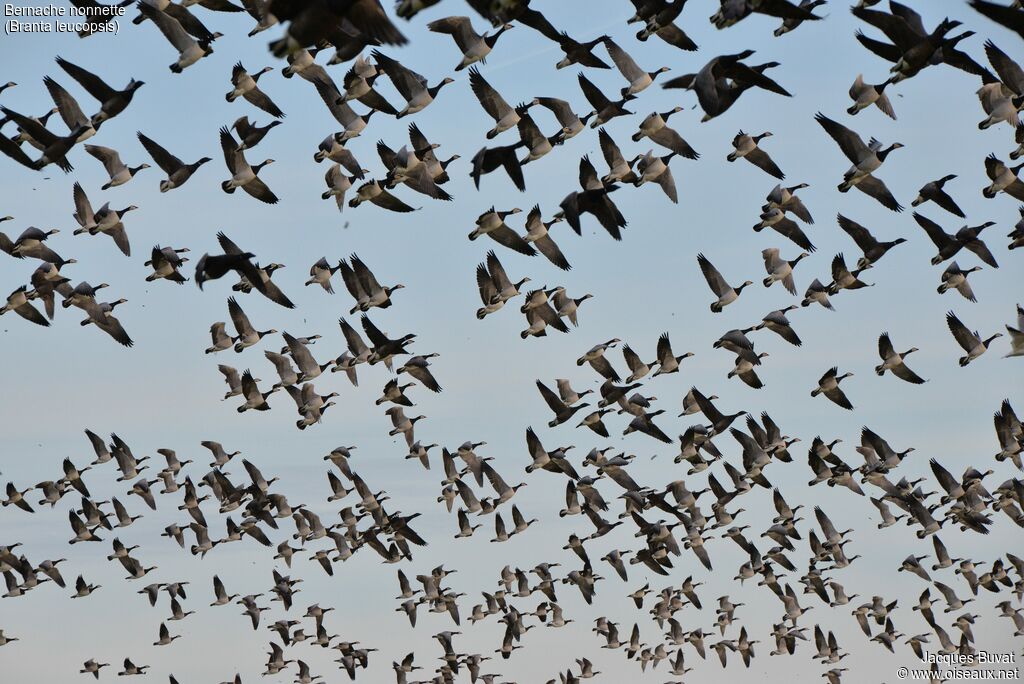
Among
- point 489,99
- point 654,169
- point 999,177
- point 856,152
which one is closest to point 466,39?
point 489,99

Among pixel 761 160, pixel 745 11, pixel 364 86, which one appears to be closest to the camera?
pixel 745 11

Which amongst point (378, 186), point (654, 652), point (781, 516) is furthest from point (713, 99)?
point (654, 652)

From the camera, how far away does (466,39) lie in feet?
82.6

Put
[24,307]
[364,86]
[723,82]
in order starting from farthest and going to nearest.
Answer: [24,307] < [364,86] < [723,82]

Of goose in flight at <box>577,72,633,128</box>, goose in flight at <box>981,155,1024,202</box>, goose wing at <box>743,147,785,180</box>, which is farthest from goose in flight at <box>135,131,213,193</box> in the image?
goose in flight at <box>981,155,1024,202</box>

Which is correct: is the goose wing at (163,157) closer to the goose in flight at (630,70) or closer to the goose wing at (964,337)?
the goose in flight at (630,70)

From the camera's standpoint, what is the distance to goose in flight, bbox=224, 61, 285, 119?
1045 inches

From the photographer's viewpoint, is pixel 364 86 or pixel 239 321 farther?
pixel 239 321

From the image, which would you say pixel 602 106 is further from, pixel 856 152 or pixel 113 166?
pixel 113 166

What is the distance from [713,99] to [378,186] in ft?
26.9

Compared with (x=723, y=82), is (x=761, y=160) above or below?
above

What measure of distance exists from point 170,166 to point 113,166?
6.50 feet

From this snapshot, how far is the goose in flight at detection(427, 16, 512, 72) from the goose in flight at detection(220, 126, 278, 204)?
4426 millimetres

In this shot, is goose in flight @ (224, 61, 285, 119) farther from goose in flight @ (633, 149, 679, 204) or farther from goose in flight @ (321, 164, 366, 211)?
goose in flight @ (633, 149, 679, 204)
